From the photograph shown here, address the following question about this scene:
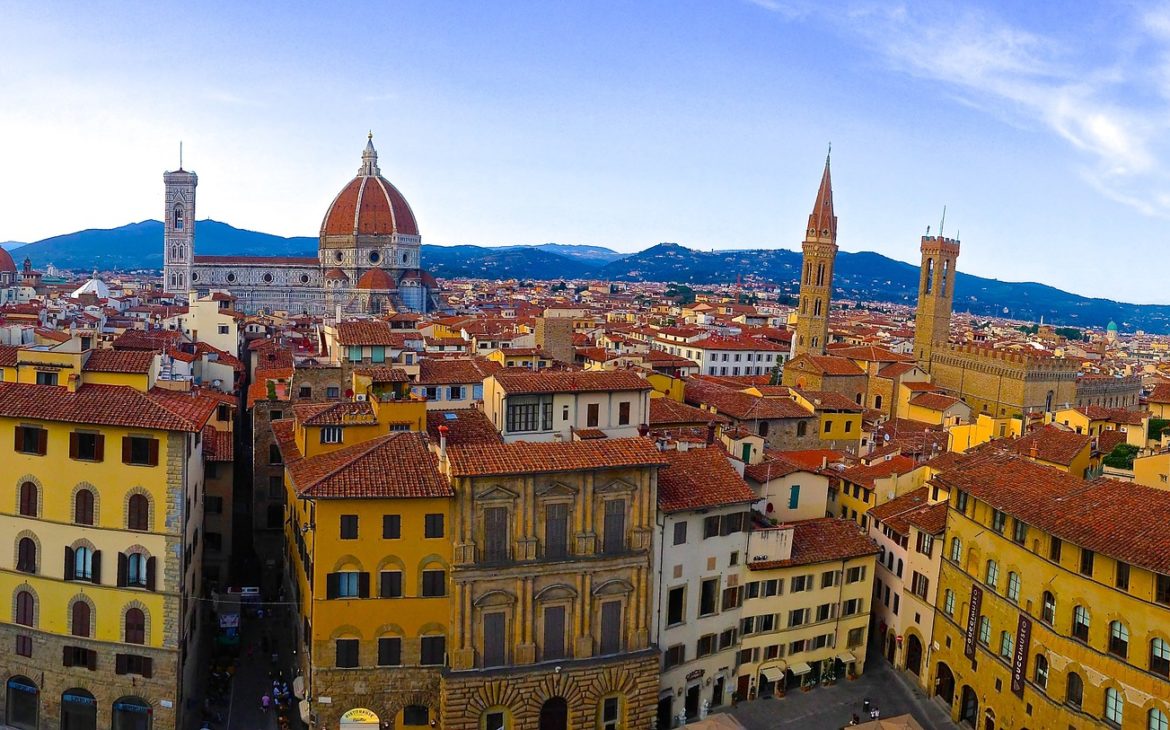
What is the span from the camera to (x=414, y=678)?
90.0 feet

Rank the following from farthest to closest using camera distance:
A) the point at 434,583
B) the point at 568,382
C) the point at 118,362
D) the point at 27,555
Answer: the point at 568,382 < the point at 118,362 < the point at 27,555 < the point at 434,583

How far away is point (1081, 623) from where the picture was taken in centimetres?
2673

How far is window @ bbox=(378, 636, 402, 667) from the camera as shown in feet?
89.2

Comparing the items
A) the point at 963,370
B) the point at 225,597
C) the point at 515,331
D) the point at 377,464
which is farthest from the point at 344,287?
the point at 377,464

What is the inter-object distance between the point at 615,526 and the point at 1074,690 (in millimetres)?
14158

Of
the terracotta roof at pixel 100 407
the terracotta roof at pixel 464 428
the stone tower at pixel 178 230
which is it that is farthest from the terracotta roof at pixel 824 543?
the stone tower at pixel 178 230

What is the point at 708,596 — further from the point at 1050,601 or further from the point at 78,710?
the point at 78,710

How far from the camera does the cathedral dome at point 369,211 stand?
6403 inches

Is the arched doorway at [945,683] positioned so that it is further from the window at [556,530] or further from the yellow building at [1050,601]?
the window at [556,530]

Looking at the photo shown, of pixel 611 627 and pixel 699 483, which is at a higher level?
pixel 699 483

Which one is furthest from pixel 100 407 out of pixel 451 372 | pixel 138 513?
pixel 451 372

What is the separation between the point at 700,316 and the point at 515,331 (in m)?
56.6

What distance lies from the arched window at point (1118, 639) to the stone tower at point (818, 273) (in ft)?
251

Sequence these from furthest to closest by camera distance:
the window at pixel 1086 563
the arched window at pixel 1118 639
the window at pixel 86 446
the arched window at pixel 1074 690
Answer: the window at pixel 86 446 < the arched window at pixel 1074 690 < the window at pixel 1086 563 < the arched window at pixel 1118 639
